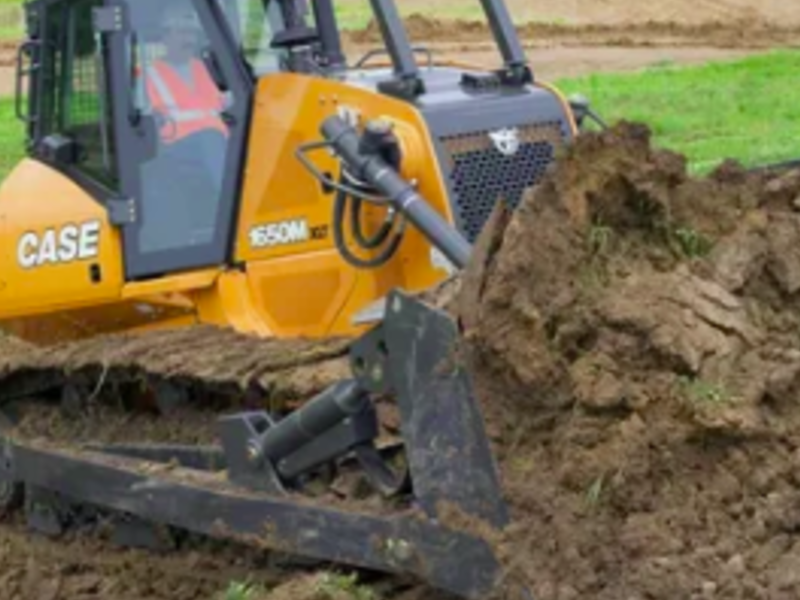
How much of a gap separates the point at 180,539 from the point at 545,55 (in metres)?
20.4

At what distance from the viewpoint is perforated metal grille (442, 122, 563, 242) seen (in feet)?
23.1

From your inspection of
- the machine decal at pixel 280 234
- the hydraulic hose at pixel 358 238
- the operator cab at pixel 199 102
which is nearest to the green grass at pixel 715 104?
the operator cab at pixel 199 102

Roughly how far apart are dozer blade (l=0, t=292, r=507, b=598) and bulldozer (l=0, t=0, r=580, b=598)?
0.02m

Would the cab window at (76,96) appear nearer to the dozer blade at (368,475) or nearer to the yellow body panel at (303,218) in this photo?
the yellow body panel at (303,218)

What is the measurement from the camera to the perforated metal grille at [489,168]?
7035 millimetres

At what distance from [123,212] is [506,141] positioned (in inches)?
59.3

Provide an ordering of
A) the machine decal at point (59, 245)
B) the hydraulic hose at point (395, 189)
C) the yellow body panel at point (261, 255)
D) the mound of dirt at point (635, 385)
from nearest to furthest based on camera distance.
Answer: the mound of dirt at point (635, 385) < the hydraulic hose at point (395, 189) < the yellow body panel at point (261, 255) < the machine decal at point (59, 245)

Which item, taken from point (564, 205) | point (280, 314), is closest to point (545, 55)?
point (280, 314)

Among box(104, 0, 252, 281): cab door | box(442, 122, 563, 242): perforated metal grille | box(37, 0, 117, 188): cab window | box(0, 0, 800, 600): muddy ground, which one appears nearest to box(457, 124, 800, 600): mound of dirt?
box(0, 0, 800, 600): muddy ground

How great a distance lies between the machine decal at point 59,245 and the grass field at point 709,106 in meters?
8.19

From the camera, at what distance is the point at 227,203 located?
7535mm

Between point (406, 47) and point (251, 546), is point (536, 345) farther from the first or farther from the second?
point (406, 47)

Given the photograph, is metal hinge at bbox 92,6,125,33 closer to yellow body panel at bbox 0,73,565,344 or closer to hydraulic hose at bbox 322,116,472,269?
yellow body panel at bbox 0,73,565,344

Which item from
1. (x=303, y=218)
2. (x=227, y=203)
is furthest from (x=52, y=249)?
(x=303, y=218)
